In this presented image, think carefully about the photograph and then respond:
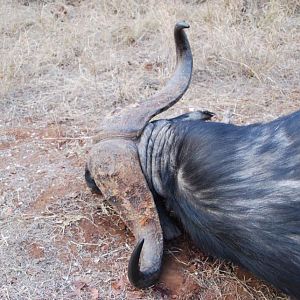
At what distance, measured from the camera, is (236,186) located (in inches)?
99.3

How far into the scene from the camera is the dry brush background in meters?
2.75

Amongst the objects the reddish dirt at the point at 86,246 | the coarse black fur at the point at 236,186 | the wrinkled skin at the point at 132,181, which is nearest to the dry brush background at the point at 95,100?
the reddish dirt at the point at 86,246

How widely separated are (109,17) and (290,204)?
152 inches

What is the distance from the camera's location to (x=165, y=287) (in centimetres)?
267

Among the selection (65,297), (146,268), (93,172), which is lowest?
(65,297)

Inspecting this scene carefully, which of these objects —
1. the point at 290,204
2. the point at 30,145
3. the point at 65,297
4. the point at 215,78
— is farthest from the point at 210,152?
the point at 215,78

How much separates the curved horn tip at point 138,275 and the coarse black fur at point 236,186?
0.26 metres

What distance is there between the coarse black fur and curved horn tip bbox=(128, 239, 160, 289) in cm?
26

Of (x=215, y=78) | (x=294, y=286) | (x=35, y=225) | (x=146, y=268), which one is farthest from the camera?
(x=215, y=78)

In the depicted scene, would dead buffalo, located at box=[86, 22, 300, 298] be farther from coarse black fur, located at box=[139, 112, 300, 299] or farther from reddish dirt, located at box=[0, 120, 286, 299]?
reddish dirt, located at box=[0, 120, 286, 299]

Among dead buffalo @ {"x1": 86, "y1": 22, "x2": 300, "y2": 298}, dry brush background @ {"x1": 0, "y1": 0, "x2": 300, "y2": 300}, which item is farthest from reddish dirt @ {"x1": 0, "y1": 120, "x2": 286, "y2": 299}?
dead buffalo @ {"x1": 86, "y1": 22, "x2": 300, "y2": 298}

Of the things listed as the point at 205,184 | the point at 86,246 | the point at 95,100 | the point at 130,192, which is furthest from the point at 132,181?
the point at 95,100

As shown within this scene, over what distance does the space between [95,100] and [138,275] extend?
210cm

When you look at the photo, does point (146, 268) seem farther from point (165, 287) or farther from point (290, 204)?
point (290, 204)
